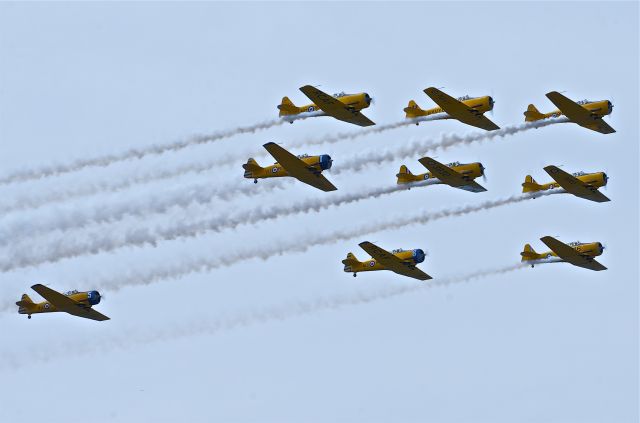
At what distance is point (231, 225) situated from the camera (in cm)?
10781

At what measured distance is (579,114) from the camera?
349 ft

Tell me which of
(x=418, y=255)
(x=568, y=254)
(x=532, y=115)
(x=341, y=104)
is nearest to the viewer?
(x=341, y=104)

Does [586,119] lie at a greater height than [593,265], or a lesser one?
greater

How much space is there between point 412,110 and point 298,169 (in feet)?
21.6

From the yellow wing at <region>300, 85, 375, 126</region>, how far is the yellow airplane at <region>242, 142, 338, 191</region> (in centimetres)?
221

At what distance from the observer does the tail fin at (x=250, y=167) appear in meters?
107

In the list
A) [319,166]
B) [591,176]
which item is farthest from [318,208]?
[591,176]

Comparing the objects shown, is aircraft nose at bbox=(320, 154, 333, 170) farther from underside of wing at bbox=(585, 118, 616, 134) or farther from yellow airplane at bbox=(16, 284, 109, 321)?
underside of wing at bbox=(585, 118, 616, 134)

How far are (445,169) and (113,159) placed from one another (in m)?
15.9

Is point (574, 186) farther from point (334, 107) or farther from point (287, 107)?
point (287, 107)

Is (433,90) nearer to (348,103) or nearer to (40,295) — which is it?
(348,103)

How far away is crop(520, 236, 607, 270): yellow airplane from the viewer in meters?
110

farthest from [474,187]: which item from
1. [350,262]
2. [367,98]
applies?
[367,98]

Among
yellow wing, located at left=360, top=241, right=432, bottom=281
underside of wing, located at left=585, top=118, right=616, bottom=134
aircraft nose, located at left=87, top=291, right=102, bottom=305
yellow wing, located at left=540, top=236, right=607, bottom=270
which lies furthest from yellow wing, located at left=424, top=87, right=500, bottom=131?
Result: aircraft nose, located at left=87, top=291, right=102, bottom=305
